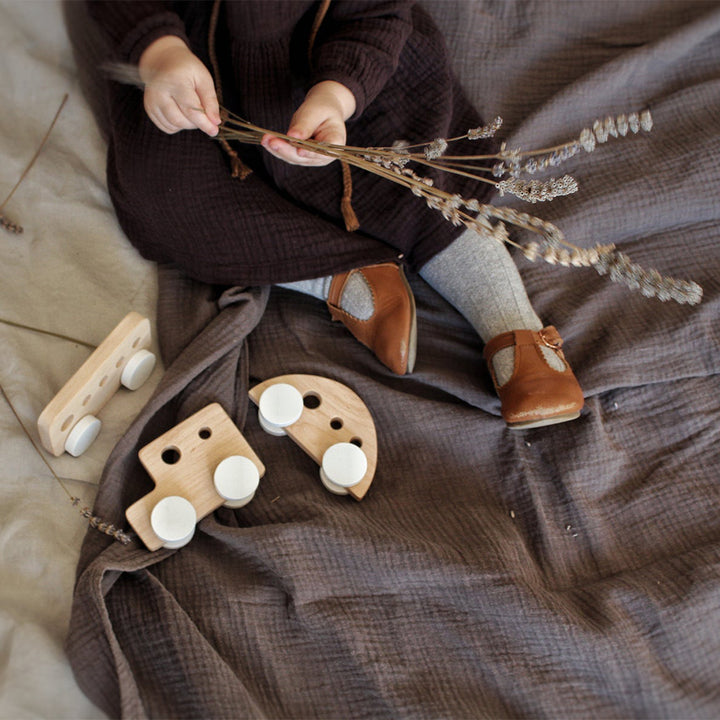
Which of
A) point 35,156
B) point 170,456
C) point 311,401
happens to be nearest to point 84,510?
point 170,456

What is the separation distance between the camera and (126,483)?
2.36ft

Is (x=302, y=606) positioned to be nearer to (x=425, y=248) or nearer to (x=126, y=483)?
(x=126, y=483)

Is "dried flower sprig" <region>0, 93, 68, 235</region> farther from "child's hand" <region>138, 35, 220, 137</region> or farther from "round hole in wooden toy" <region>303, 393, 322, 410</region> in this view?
"round hole in wooden toy" <region>303, 393, 322, 410</region>

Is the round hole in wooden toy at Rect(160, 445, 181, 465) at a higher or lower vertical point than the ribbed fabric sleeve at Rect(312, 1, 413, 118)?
lower

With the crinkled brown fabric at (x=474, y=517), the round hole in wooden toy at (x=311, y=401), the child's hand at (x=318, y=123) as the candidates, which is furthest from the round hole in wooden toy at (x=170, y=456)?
the child's hand at (x=318, y=123)

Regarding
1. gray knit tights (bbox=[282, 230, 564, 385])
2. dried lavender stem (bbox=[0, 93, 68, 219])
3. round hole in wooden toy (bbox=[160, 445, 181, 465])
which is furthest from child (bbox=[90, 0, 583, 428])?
round hole in wooden toy (bbox=[160, 445, 181, 465])

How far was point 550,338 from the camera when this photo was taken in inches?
31.4

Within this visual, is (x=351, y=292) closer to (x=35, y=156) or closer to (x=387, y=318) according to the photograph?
(x=387, y=318)

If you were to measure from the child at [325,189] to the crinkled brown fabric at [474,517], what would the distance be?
51 mm

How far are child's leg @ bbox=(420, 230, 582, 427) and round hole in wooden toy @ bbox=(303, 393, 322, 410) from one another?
→ 212 mm

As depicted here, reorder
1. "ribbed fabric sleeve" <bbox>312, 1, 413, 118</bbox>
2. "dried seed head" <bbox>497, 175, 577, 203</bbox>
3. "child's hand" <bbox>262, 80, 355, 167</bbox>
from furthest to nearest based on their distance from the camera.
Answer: "ribbed fabric sleeve" <bbox>312, 1, 413, 118</bbox> → "child's hand" <bbox>262, 80, 355, 167</bbox> → "dried seed head" <bbox>497, 175, 577, 203</bbox>

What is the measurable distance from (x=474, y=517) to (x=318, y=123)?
44 cm

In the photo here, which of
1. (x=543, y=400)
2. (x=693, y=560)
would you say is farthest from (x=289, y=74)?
(x=693, y=560)

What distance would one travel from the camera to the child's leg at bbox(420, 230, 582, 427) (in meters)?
0.77
